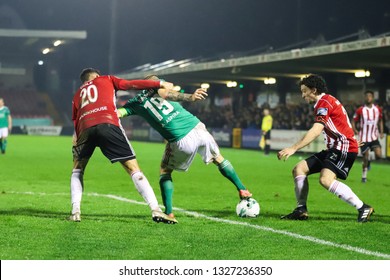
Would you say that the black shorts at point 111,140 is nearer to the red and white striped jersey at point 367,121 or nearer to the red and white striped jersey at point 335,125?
the red and white striped jersey at point 335,125

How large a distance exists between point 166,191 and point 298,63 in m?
25.3

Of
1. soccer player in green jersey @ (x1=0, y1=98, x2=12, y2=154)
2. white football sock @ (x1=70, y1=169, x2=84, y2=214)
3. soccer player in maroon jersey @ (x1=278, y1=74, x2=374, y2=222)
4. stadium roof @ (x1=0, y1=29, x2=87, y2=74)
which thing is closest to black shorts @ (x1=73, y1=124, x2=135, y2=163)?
white football sock @ (x1=70, y1=169, x2=84, y2=214)

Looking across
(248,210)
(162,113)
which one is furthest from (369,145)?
(162,113)

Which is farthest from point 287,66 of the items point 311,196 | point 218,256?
point 218,256

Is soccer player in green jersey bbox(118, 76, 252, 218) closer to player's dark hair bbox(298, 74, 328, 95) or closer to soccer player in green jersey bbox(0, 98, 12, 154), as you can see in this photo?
player's dark hair bbox(298, 74, 328, 95)

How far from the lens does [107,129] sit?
942 centimetres

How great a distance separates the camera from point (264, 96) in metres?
45.7

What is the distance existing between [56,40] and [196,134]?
54.8 m

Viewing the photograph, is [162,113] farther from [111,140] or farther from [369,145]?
[369,145]

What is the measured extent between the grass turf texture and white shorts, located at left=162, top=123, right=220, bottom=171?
75cm

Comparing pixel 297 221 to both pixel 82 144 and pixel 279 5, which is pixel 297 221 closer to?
pixel 82 144

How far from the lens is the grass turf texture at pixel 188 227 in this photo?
7.31 m

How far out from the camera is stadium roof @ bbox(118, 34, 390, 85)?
2817 cm

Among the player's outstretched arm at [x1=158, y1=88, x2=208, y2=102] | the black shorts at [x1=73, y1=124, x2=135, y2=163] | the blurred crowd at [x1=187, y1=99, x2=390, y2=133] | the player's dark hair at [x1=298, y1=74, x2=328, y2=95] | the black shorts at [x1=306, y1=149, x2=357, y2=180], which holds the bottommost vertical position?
the blurred crowd at [x1=187, y1=99, x2=390, y2=133]
